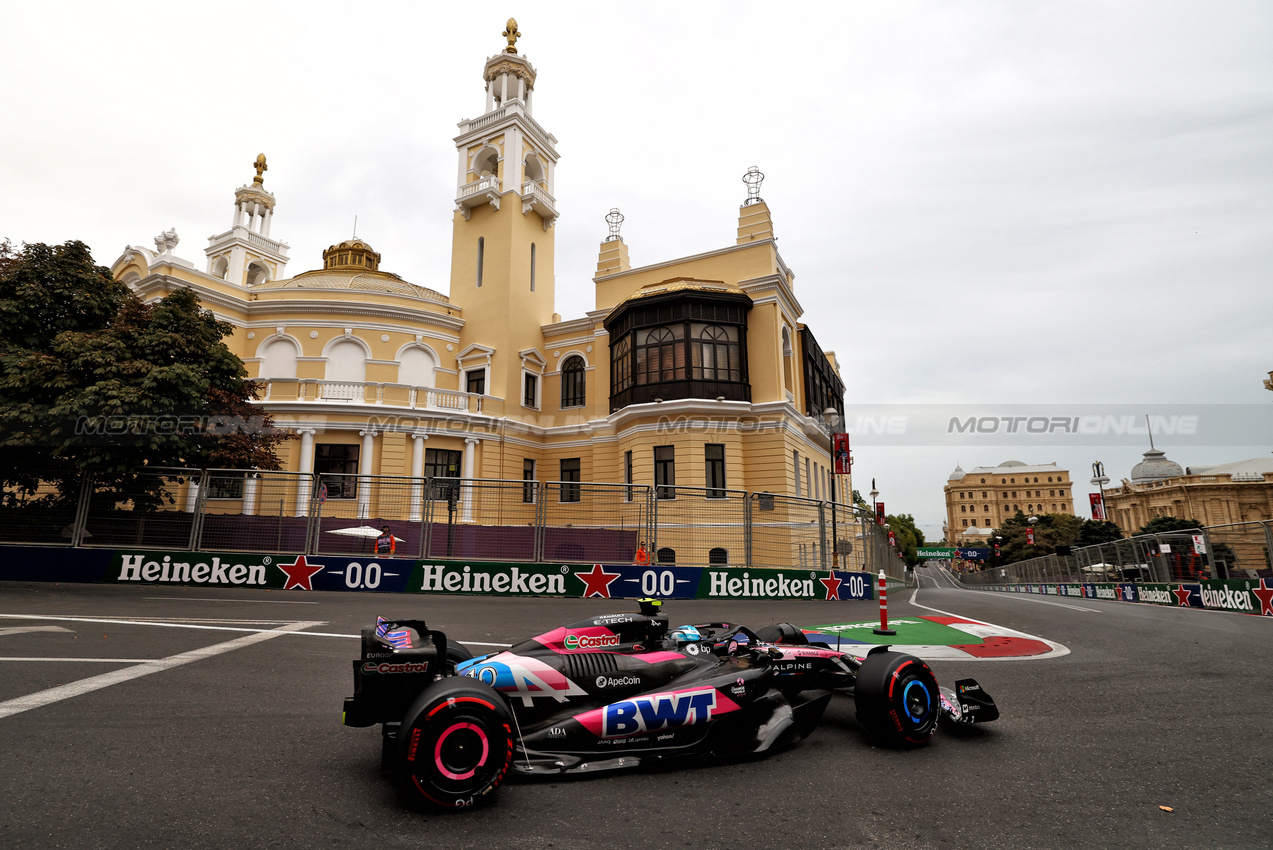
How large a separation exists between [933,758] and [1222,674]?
15.7 feet

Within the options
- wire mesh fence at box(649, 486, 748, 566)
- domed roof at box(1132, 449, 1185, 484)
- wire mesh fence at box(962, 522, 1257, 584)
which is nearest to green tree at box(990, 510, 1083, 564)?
domed roof at box(1132, 449, 1185, 484)

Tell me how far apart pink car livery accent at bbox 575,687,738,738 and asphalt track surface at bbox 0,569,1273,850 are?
0.95ft

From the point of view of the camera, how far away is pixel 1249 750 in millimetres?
4160

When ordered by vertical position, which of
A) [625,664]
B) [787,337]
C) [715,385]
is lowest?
[625,664]

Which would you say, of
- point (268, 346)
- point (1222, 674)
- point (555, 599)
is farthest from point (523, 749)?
point (268, 346)

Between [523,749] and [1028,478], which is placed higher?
[1028,478]

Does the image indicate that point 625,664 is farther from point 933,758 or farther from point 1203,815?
point 1203,815

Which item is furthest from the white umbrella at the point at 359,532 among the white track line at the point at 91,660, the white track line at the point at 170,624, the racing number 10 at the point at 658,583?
the white track line at the point at 91,660

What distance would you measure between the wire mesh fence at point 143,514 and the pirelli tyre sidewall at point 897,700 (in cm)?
1461

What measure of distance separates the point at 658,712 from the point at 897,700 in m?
1.68

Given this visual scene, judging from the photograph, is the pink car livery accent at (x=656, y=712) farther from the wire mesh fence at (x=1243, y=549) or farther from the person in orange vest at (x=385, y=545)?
the wire mesh fence at (x=1243, y=549)

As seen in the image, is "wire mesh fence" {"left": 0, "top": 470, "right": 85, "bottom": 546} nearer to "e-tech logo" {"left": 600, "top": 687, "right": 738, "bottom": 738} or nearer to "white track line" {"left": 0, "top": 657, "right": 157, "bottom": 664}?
"white track line" {"left": 0, "top": 657, "right": 157, "bottom": 664}

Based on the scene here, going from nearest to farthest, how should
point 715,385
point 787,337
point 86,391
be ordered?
point 86,391 < point 715,385 < point 787,337

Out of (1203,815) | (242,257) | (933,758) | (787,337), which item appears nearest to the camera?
(1203,815)
